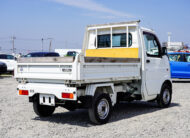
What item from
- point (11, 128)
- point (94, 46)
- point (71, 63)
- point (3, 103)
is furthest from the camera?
point (3, 103)

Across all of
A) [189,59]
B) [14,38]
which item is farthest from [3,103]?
[14,38]

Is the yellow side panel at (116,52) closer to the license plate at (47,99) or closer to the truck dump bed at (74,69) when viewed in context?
the truck dump bed at (74,69)

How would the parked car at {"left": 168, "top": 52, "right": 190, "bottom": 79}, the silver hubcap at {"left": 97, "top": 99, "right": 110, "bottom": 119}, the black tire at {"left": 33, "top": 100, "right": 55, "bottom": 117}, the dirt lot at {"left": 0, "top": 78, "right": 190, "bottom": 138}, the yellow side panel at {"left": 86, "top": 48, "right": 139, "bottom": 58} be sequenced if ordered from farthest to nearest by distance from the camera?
the parked car at {"left": 168, "top": 52, "right": 190, "bottom": 79} < the yellow side panel at {"left": 86, "top": 48, "right": 139, "bottom": 58} < the black tire at {"left": 33, "top": 100, "right": 55, "bottom": 117} < the silver hubcap at {"left": 97, "top": 99, "right": 110, "bottom": 119} < the dirt lot at {"left": 0, "top": 78, "right": 190, "bottom": 138}

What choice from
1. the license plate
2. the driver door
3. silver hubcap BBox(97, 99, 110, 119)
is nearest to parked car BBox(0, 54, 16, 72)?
the driver door

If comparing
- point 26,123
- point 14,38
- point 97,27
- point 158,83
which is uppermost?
point 14,38

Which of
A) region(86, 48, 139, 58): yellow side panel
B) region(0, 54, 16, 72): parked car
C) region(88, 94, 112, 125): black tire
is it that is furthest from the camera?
region(0, 54, 16, 72): parked car

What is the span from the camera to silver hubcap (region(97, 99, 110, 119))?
6309 millimetres

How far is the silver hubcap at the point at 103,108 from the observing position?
20.7 ft

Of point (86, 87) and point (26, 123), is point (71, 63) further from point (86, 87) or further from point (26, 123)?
point (26, 123)

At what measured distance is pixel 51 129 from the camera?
19.5ft

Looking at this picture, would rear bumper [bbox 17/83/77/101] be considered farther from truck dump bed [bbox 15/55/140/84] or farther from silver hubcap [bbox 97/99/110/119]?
silver hubcap [bbox 97/99/110/119]

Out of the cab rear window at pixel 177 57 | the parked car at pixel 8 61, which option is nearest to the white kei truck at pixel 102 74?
the cab rear window at pixel 177 57

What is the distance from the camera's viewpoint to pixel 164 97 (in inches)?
343

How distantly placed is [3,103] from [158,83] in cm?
486
